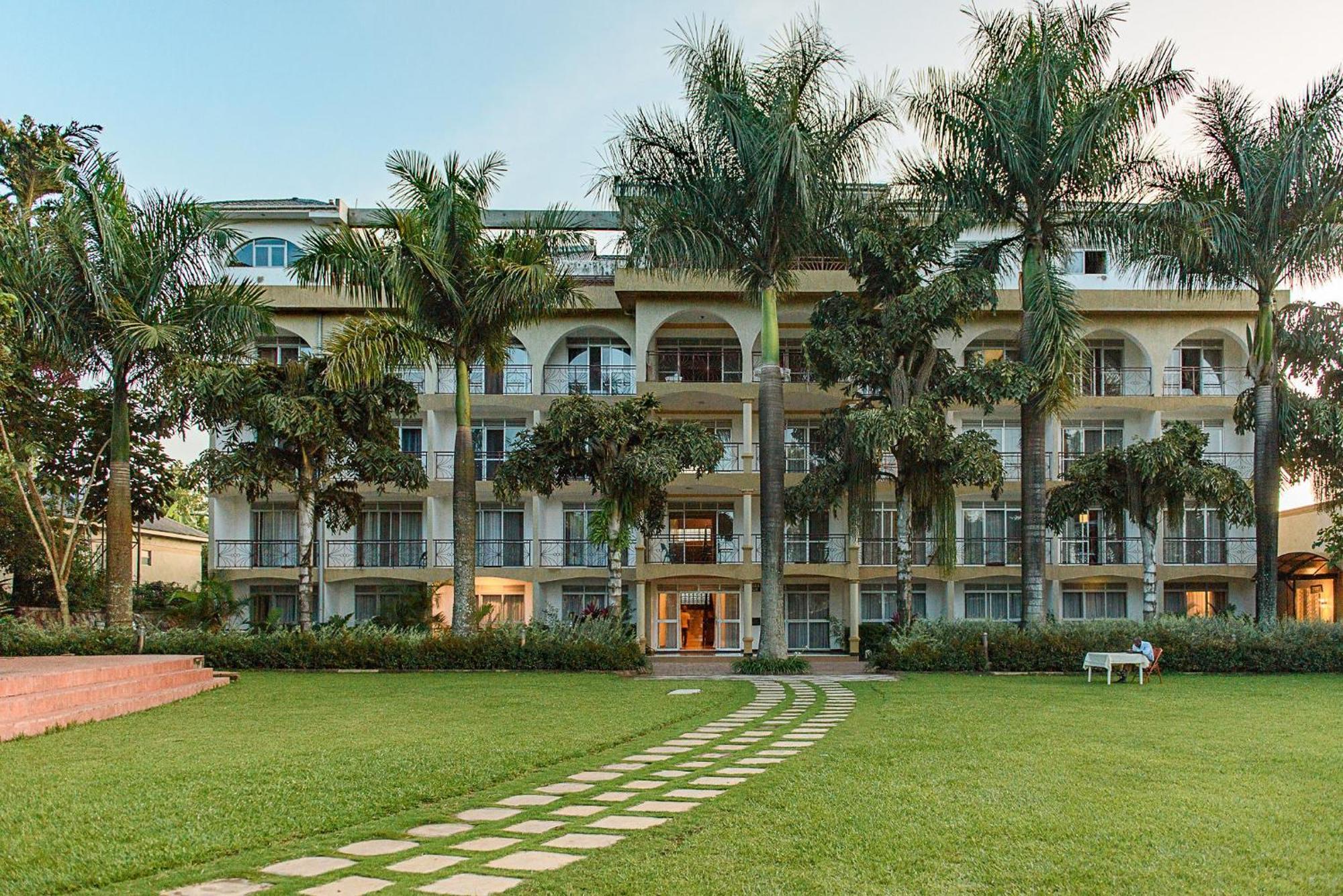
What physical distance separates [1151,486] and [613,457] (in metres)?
11.2

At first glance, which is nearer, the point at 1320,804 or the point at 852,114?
the point at 1320,804

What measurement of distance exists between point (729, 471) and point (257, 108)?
16.0 meters

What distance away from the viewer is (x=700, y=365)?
30.6m

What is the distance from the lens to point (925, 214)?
2248cm

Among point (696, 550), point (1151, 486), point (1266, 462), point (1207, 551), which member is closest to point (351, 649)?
point (696, 550)

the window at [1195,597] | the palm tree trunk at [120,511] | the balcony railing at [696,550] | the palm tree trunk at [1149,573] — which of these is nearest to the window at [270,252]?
the palm tree trunk at [120,511]

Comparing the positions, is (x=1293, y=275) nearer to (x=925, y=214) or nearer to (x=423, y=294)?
(x=925, y=214)

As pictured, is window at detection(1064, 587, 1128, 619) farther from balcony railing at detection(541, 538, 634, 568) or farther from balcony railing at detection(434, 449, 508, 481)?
balcony railing at detection(434, 449, 508, 481)

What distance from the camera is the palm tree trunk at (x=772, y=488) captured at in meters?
21.7

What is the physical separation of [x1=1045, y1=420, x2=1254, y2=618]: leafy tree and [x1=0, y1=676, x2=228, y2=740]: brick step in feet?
58.2

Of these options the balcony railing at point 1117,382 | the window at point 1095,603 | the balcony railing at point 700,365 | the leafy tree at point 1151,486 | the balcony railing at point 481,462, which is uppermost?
the balcony railing at point 700,365

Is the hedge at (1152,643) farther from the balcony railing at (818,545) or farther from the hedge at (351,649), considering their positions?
the balcony railing at (818,545)

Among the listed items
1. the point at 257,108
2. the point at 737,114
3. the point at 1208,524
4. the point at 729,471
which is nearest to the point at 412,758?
the point at 257,108

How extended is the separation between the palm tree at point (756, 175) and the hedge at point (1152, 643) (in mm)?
3160
